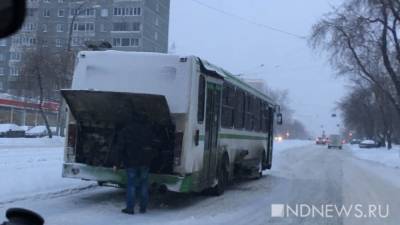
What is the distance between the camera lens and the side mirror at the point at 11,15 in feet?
11.2

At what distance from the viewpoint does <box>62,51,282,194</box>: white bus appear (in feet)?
39.6

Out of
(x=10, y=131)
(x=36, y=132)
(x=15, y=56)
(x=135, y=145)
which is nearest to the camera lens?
(x=135, y=145)

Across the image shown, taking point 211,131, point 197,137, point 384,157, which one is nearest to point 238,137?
point 211,131

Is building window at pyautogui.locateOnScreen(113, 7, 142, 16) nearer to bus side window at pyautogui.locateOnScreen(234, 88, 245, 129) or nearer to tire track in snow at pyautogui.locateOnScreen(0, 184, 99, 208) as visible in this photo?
bus side window at pyautogui.locateOnScreen(234, 88, 245, 129)

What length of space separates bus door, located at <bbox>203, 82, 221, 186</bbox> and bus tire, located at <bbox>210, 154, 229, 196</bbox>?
47 cm

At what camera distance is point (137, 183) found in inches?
458

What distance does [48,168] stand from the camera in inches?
647

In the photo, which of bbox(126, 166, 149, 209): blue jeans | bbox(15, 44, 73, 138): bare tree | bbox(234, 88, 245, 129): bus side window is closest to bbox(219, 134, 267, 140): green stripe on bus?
bbox(234, 88, 245, 129): bus side window

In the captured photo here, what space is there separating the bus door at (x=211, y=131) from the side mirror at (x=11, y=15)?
9882mm

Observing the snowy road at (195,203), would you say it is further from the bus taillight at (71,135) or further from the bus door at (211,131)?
the bus taillight at (71,135)

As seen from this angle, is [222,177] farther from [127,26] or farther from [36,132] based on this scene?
[127,26]

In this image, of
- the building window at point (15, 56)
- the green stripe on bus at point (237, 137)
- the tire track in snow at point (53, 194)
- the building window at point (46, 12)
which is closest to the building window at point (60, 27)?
the building window at point (46, 12)

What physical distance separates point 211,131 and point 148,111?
2234 mm

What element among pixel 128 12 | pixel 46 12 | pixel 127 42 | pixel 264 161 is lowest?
pixel 264 161
